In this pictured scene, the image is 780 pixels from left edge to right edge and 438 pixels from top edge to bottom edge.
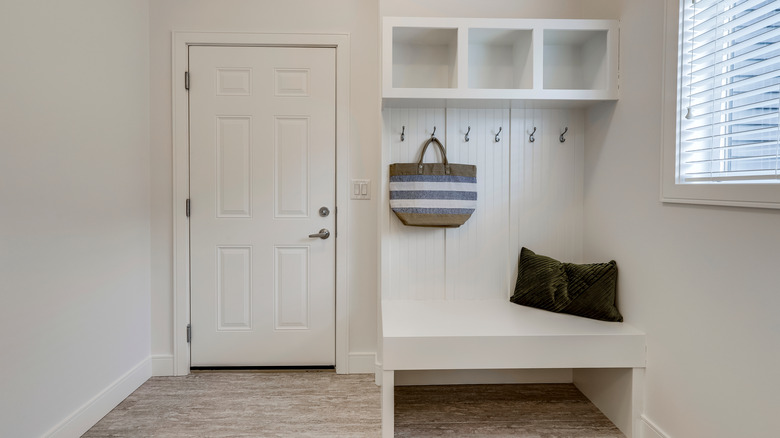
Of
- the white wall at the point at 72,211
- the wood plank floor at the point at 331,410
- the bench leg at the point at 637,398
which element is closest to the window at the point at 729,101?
the bench leg at the point at 637,398

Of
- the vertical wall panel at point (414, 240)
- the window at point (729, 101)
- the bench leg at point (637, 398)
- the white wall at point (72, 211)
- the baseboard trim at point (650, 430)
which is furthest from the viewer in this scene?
the vertical wall panel at point (414, 240)

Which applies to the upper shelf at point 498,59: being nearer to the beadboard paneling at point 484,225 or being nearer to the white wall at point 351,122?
the beadboard paneling at point 484,225

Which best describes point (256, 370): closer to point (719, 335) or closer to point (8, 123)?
point (8, 123)

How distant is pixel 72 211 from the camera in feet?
6.10

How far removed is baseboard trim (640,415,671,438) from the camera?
5.52 feet

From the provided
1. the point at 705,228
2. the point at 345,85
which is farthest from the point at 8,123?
the point at 705,228

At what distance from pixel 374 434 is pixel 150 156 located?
6.40ft

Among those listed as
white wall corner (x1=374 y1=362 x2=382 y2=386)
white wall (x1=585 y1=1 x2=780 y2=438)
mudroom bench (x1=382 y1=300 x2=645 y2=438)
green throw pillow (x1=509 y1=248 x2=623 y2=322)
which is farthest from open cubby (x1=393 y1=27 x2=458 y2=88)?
white wall corner (x1=374 y1=362 x2=382 y2=386)

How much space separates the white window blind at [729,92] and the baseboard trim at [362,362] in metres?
1.82

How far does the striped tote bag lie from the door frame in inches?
18.7

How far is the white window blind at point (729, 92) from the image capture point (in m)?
1.24

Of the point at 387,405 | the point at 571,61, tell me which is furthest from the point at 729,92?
the point at 387,405

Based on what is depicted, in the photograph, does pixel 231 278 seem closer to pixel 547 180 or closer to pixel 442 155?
pixel 442 155

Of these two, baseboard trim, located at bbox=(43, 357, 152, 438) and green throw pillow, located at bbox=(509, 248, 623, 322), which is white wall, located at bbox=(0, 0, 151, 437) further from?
green throw pillow, located at bbox=(509, 248, 623, 322)
